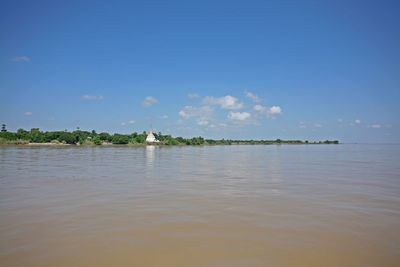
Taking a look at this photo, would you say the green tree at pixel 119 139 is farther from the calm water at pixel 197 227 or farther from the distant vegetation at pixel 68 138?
the calm water at pixel 197 227

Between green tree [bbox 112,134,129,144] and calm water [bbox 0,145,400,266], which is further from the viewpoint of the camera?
green tree [bbox 112,134,129,144]

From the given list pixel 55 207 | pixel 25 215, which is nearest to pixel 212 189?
pixel 55 207

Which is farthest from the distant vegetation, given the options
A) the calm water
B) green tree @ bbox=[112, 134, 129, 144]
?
the calm water

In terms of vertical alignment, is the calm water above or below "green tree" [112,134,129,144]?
below

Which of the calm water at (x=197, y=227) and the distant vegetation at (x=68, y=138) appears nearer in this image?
the calm water at (x=197, y=227)

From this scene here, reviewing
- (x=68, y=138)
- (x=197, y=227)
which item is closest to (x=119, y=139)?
(x=68, y=138)

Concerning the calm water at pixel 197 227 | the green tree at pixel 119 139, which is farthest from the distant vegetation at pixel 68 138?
the calm water at pixel 197 227

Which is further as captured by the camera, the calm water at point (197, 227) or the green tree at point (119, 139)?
the green tree at point (119, 139)

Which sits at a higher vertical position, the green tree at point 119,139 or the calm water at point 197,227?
the green tree at point 119,139

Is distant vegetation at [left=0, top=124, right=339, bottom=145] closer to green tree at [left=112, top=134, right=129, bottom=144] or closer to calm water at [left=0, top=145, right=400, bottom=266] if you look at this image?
green tree at [left=112, top=134, right=129, bottom=144]

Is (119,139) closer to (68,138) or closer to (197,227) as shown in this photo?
(68,138)

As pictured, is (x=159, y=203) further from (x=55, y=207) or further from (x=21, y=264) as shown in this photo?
(x=21, y=264)

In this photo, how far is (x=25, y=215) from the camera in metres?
6.38

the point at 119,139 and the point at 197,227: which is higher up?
the point at 119,139
